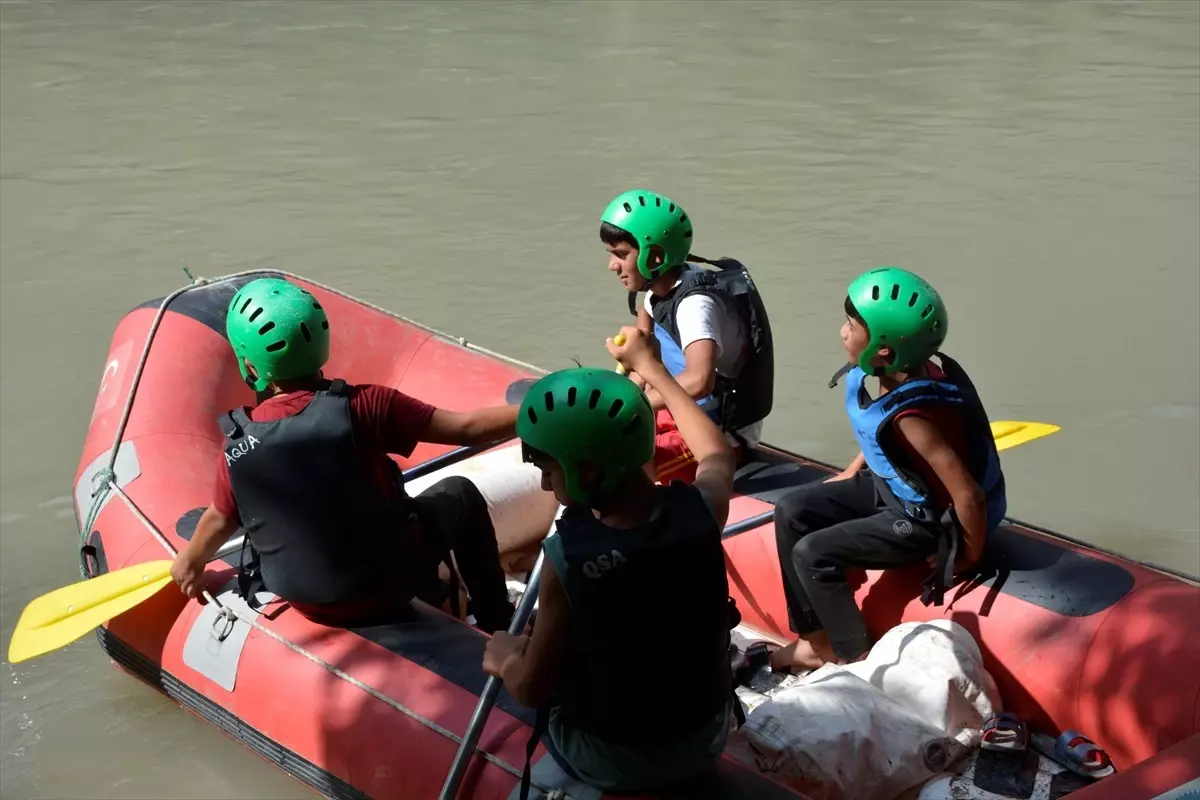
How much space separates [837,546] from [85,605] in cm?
205

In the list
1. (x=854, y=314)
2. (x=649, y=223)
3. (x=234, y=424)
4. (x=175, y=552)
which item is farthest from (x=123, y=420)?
(x=854, y=314)

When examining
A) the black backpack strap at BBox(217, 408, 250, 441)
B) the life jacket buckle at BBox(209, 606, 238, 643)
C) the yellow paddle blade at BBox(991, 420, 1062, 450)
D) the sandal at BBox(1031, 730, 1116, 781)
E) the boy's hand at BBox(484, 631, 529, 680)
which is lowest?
the sandal at BBox(1031, 730, 1116, 781)

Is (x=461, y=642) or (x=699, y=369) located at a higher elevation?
(x=699, y=369)

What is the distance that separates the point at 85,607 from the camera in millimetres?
3730

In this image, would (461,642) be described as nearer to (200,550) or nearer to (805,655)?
(200,550)

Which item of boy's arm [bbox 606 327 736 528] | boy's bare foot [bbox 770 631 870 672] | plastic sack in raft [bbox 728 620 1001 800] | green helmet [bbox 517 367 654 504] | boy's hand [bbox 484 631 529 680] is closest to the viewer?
green helmet [bbox 517 367 654 504]

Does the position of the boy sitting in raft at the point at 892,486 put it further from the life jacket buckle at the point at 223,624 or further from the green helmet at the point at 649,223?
the life jacket buckle at the point at 223,624

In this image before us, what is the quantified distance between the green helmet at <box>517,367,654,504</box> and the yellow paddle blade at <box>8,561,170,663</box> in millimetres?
1695

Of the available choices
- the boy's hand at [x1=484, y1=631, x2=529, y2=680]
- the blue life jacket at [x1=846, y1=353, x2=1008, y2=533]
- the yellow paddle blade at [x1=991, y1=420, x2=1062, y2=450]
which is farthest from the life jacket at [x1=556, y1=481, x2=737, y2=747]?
the yellow paddle blade at [x1=991, y1=420, x2=1062, y2=450]

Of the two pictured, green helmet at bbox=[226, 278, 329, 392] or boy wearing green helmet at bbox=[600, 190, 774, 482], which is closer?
green helmet at bbox=[226, 278, 329, 392]

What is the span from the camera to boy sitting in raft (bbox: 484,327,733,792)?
2371mm

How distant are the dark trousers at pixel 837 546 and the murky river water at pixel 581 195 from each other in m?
1.62

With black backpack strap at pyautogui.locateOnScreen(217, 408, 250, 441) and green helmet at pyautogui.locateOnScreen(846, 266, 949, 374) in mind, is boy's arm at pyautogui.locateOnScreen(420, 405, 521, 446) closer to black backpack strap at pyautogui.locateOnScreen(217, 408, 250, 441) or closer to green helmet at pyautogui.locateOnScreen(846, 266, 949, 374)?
black backpack strap at pyautogui.locateOnScreen(217, 408, 250, 441)

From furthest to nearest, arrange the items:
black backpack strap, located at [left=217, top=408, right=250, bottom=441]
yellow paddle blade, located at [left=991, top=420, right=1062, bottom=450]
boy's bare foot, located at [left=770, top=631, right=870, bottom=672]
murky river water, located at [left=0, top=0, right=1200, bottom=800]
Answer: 1. murky river water, located at [left=0, top=0, right=1200, bottom=800]
2. yellow paddle blade, located at [left=991, top=420, right=1062, bottom=450]
3. boy's bare foot, located at [left=770, top=631, right=870, bottom=672]
4. black backpack strap, located at [left=217, top=408, right=250, bottom=441]
